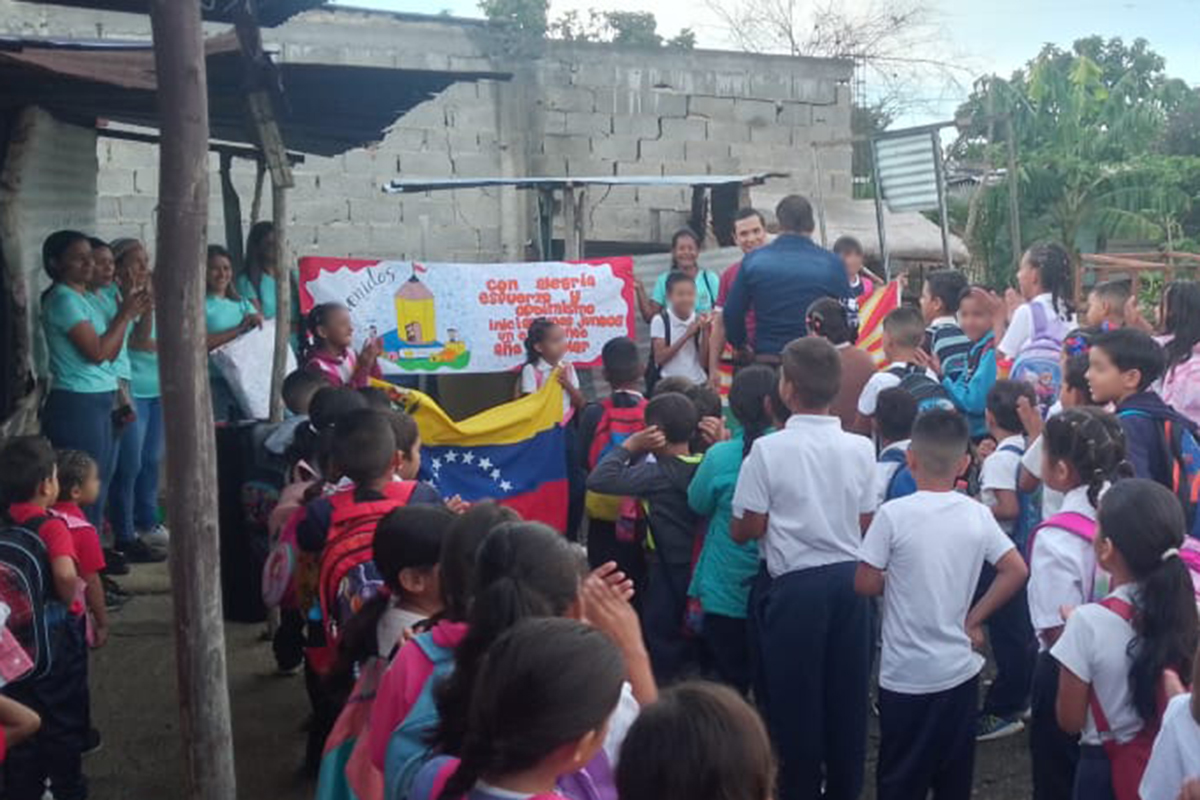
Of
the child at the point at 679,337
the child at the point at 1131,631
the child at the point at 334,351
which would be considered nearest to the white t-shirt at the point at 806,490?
the child at the point at 1131,631

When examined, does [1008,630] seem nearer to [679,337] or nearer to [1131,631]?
[1131,631]

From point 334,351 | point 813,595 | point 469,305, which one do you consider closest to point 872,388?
point 813,595

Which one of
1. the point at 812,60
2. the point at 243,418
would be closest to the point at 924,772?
the point at 243,418

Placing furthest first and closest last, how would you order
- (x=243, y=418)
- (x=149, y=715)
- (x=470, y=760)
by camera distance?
(x=243, y=418), (x=149, y=715), (x=470, y=760)

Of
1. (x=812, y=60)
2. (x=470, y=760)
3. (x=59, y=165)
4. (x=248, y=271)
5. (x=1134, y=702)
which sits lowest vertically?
(x=1134, y=702)

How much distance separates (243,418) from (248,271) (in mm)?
999

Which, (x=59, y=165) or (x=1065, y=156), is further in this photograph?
(x=1065, y=156)

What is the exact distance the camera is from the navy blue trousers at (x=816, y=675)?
420 cm

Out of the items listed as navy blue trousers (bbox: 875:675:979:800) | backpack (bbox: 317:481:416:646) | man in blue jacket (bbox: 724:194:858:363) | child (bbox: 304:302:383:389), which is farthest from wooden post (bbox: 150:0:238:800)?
man in blue jacket (bbox: 724:194:858:363)

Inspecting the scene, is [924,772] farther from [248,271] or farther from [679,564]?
[248,271]

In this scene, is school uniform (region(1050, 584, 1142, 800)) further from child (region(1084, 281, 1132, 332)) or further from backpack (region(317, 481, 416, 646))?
child (region(1084, 281, 1132, 332))

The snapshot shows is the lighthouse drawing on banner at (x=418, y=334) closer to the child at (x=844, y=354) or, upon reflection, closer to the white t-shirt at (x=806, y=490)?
the child at (x=844, y=354)

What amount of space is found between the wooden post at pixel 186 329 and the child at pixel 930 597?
77.6 inches

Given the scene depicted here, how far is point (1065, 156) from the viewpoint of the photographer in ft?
69.1
